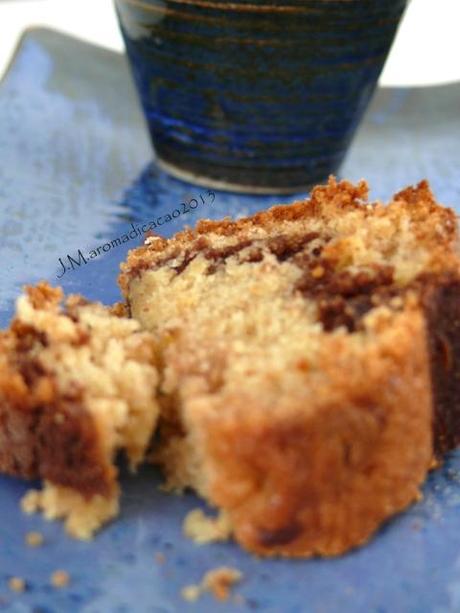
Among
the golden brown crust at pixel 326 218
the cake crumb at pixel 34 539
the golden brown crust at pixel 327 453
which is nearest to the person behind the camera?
the golden brown crust at pixel 327 453

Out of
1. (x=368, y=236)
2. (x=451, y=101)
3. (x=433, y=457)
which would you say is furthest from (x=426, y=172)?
(x=433, y=457)

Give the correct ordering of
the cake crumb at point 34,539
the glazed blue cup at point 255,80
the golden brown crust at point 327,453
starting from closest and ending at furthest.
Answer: the golden brown crust at point 327,453 → the cake crumb at point 34,539 → the glazed blue cup at point 255,80

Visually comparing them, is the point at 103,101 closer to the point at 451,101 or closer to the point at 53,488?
the point at 451,101

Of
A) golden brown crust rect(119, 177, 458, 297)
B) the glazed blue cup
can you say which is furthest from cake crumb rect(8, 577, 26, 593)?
the glazed blue cup

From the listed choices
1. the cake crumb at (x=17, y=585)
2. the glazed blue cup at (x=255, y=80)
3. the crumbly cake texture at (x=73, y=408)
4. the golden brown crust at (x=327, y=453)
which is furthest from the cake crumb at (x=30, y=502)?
the glazed blue cup at (x=255, y=80)

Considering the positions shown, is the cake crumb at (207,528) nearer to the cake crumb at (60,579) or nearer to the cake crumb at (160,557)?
the cake crumb at (160,557)

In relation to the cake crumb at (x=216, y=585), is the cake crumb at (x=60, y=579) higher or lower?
lower

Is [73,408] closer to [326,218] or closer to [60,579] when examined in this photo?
[60,579]
